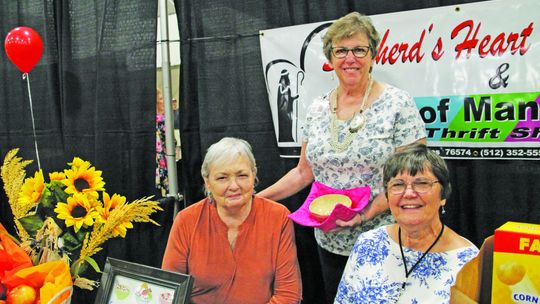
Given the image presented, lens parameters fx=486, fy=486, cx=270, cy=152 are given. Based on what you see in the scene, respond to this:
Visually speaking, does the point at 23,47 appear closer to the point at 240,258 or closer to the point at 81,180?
the point at 81,180

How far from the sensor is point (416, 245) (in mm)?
1336

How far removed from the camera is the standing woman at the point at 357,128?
68.1 inches

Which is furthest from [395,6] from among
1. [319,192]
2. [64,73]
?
[64,73]

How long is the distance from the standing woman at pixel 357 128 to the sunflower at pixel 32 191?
3.17 feet

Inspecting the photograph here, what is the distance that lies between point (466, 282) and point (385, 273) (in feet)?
1.67

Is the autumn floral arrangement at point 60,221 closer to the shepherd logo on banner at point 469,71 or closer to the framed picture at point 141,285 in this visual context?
the framed picture at point 141,285

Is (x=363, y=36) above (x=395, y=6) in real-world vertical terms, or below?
below

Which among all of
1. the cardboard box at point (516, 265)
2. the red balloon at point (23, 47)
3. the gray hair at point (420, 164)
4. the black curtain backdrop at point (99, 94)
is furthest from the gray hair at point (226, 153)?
the red balloon at point (23, 47)

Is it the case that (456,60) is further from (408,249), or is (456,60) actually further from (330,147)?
(408,249)

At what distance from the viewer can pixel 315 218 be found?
176 cm

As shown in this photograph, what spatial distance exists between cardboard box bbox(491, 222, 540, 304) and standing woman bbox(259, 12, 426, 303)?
3.12 ft

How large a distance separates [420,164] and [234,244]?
2.13 ft

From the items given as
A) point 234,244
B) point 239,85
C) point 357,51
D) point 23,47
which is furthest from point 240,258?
point 23,47

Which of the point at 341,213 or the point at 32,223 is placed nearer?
the point at 32,223
